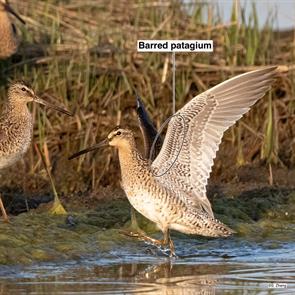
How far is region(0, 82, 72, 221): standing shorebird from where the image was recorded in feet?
29.0

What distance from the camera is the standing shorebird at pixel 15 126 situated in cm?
884

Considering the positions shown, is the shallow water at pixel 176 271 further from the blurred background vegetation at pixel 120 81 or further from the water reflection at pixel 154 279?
the blurred background vegetation at pixel 120 81

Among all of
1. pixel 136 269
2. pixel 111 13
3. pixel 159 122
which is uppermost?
pixel 111 13

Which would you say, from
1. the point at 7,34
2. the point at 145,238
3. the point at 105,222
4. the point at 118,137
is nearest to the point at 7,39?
the point at 7,34

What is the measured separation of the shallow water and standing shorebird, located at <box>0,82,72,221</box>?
1159 millimetres

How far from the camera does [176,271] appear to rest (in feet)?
25.0

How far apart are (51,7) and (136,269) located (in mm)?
5362

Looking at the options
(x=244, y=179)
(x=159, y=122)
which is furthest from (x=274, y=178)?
(x=159, y=122)

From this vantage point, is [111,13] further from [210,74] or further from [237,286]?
[237,286]

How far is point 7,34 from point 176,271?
4.22m

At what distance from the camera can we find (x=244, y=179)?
10.4 metres

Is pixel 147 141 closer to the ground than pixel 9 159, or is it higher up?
higher up

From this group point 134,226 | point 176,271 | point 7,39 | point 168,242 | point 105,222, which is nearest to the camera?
point 176,271

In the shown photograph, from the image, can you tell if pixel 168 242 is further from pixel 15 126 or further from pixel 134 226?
pixel 15 126
